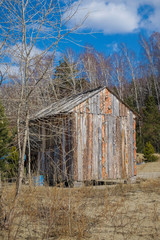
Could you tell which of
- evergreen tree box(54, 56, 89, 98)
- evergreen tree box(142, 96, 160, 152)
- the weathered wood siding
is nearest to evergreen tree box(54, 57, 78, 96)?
evergreen tree box(54, 56, 89, 98)

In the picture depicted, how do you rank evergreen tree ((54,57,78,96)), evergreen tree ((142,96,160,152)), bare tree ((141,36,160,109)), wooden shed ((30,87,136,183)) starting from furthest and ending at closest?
bare tree ((141,36,160,109)) → evergreen tree ((142,96,160,152)) → wooden shed ((30,87,136,183)) → evergreen tree ((54,57,78,96))

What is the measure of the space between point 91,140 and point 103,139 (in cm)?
59

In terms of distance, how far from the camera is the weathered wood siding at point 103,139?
1056cm

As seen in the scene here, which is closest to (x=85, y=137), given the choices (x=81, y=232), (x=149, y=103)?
A: (x=81, y=232)

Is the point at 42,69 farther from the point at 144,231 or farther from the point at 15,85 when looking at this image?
the point at 144,231

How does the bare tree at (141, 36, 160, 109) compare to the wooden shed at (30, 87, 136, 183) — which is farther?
the bare tree at (141, 36, 160, 109)

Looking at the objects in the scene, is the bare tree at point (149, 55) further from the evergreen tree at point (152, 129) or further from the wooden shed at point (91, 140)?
the wooden shed at point (91, 140)

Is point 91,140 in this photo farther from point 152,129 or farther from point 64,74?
point 152,129

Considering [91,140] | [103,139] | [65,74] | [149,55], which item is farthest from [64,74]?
[149,55]

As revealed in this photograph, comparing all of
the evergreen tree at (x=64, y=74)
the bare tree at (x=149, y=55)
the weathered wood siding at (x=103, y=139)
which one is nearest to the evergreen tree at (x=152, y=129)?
the bare tree at (x=149, y=55)

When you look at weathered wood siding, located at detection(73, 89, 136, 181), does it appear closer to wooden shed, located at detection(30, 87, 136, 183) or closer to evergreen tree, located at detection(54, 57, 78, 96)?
wooden shed, located at detection(30, 87, 136, 183)

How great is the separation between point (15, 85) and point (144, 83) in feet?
115

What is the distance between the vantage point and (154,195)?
777 centimetres

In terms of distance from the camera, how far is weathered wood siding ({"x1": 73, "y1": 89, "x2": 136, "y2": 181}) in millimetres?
10562
